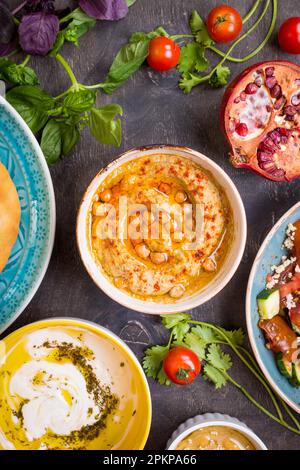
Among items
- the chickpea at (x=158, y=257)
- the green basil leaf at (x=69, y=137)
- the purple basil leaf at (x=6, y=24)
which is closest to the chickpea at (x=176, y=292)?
the chickpea at (x=158, y=257)

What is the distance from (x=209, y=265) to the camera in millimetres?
2580

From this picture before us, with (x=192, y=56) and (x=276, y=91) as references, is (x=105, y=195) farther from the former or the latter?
(x=276, y=91)

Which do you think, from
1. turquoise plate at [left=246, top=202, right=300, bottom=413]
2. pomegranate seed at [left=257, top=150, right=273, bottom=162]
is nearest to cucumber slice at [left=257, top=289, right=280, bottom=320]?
turquoise plate at [left=246, top=202, right=300, bottom=413]

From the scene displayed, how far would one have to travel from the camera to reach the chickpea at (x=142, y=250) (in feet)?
8.38

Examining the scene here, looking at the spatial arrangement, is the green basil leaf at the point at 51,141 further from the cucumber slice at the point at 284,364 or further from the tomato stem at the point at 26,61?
the cucumber slice at the point at 284,364

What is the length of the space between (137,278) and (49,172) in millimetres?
644

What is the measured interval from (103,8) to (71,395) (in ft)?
6.02

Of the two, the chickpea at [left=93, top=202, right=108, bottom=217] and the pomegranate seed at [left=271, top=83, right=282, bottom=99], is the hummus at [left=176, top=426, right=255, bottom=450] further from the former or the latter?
the pomegranate seed at [left=271, top=83, right=282, bottom=99]

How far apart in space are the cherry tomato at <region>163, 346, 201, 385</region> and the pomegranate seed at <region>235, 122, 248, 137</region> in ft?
3.48

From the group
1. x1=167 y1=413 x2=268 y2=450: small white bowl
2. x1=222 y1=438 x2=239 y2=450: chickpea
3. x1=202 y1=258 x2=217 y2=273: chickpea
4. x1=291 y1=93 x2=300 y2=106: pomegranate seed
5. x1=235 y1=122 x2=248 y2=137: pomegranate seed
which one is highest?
x1=291 y1=93 x2=300 y2=106: pomegranate seed

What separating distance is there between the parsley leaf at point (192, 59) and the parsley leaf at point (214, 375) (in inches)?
58.1

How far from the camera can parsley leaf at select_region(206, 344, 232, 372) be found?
8.96 ft

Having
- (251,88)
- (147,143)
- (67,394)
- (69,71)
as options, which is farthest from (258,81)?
(67,394)

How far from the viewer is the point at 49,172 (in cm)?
254
